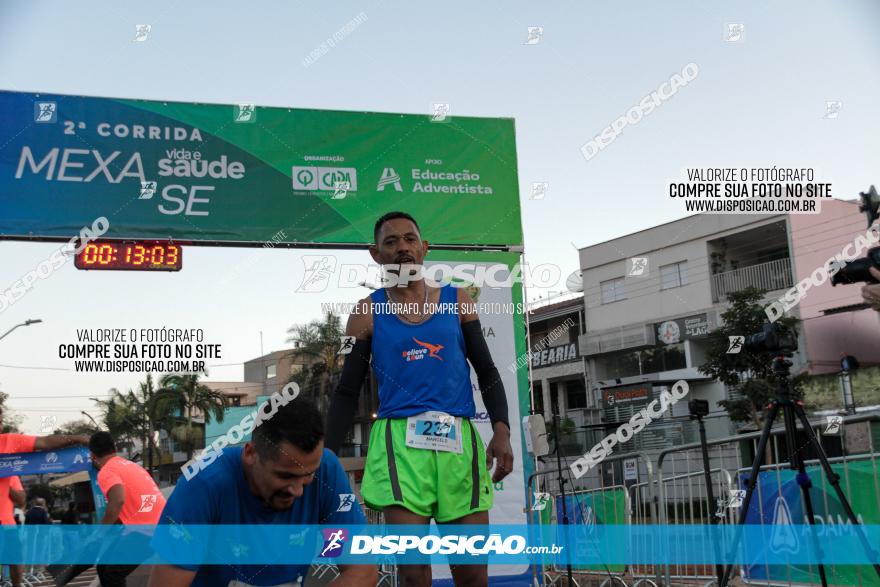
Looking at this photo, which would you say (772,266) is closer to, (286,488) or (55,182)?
(55,182)

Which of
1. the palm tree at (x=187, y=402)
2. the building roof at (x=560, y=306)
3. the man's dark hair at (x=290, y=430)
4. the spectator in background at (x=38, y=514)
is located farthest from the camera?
the building roof at (x=560, y=306)

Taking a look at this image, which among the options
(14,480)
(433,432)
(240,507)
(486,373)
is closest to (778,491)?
(486,373)

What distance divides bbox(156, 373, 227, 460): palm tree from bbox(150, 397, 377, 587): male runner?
356 inches

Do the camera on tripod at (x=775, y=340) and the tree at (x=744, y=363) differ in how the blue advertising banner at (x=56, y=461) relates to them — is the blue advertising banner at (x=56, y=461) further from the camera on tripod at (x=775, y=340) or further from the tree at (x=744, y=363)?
the tree at (x=744, y=363)

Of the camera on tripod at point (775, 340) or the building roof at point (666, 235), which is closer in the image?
the camera on tripod at point (775, 340)

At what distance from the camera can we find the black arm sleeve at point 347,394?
3.93 meters

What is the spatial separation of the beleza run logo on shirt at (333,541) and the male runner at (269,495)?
0.04 meters

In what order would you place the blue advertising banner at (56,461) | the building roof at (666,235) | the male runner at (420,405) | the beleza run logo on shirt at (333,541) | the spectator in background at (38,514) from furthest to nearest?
the building roof at (666,235) < the spectator in background at (38,514) < the blue advertising banner at (56,461) < the male runner at (420,405) < the beleza run logo on shirt at (333,541)

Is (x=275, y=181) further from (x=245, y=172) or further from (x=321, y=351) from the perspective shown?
(x=321, y=351)

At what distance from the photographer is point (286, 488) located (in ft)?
8.86

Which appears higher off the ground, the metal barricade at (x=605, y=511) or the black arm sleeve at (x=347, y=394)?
the black arm sleeve at (x=347, y=394)

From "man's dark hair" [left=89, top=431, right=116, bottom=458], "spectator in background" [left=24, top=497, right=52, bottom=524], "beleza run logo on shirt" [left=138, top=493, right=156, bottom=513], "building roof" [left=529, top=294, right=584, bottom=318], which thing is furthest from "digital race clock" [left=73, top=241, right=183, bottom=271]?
"building roof" [left=529, top=294, right=584, bottom=318]

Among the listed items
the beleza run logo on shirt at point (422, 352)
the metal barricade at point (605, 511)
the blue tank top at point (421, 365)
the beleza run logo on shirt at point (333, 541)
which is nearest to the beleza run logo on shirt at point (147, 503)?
the metal barricade at point (605, 511)

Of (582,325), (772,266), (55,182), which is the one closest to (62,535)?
(55,182)
